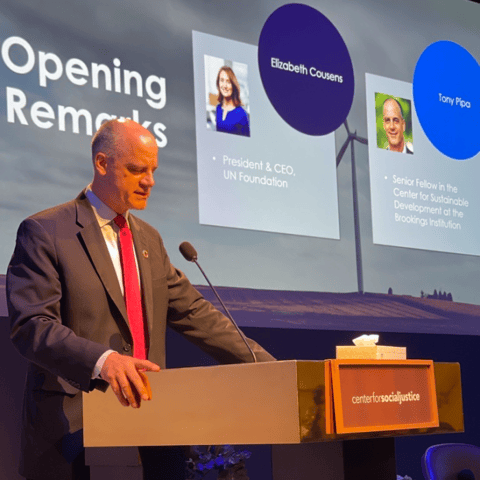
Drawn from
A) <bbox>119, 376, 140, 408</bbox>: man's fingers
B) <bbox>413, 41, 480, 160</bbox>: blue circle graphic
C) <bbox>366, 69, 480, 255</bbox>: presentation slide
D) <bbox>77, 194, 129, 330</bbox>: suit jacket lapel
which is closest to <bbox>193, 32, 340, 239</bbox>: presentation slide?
<bbox>366, 69, 480, 255</bbox>: presentation slide

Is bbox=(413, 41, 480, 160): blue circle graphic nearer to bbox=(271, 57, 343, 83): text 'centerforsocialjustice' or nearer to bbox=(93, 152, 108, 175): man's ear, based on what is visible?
bbox=(271, 57, 343, 83): text 'centerforsocialjustice'

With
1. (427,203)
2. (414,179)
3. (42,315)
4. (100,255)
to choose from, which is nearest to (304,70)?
(414,179)

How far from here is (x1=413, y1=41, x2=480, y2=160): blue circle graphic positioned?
5.05m

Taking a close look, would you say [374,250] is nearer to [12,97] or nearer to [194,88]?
[194,88]

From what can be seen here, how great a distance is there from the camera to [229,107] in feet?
13.7

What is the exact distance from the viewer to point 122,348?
2146 millimetres

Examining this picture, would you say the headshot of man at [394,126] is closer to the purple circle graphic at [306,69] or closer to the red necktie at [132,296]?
the purple circle graphic at [306,69]

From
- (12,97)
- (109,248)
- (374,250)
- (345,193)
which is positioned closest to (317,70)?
(345,193)

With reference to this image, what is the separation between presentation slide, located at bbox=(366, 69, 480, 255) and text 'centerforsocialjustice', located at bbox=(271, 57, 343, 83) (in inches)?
8.6

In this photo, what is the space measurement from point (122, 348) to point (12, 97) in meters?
1.73

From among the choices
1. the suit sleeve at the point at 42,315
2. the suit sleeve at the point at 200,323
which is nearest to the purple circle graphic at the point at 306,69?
the suit sleeve at the point at 200,323

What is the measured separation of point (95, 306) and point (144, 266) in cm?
21

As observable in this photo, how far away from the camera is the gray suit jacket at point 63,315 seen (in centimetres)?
194

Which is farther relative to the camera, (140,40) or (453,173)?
(453,173)
